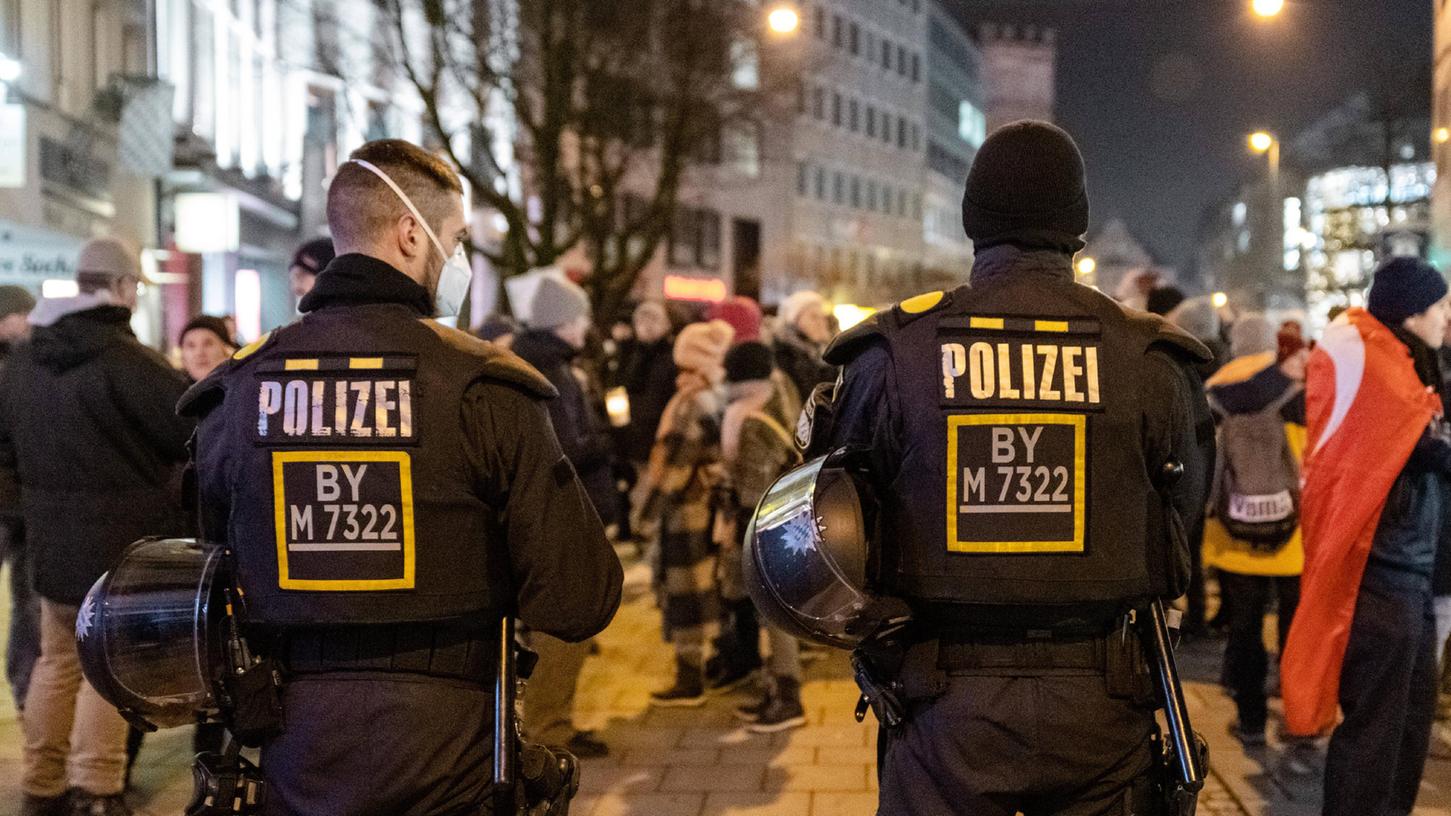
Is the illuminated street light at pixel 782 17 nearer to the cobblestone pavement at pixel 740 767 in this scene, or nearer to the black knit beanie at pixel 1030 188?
the cobblestone pavement at pixel 740 767

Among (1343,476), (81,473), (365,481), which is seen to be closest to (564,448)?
(81,473)

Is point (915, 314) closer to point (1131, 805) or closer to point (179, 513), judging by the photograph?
point (1131, 805)

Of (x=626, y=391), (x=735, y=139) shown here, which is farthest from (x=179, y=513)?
(x=735, y=139)

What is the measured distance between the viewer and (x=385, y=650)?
283 centimetres

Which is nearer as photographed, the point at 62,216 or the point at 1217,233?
the point at 62,216

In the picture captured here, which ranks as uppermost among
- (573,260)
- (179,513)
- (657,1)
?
(657,1)

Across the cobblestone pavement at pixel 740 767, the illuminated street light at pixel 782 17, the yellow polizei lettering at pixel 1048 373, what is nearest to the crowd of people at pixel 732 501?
the cobblestone pavement at pixel 740 767

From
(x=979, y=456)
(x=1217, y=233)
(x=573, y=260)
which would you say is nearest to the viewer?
(x=979, y=456)

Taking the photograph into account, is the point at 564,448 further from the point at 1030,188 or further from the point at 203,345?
the point at 1030,188

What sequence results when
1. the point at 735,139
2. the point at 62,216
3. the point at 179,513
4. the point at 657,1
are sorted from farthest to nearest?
the point at 735,139, the point at 657,1, the point at 62,216, the point at 179,513

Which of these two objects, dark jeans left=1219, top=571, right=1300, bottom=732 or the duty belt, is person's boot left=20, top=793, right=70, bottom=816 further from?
dark jeans left=1219, top=571, right=1300, bottom=732

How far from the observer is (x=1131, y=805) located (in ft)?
9.61

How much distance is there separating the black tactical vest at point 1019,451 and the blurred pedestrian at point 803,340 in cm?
597

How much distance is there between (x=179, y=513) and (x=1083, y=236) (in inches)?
149
